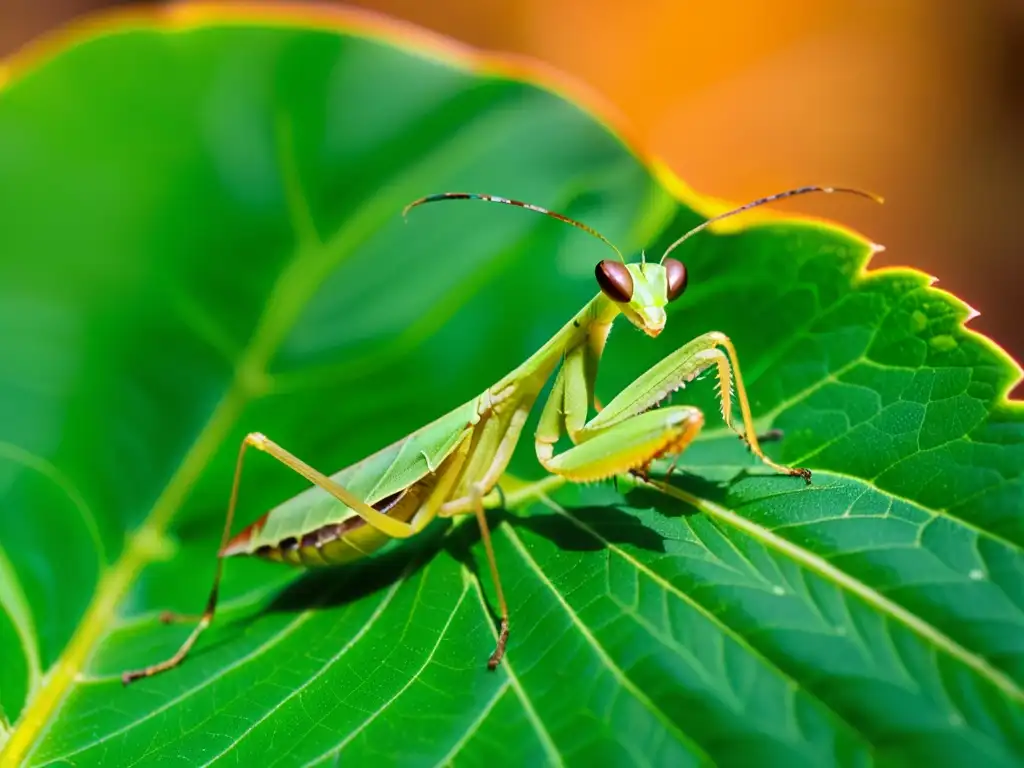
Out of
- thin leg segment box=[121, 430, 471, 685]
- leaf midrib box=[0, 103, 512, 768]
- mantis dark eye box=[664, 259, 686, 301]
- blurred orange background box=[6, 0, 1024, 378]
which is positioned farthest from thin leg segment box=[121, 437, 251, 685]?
blurred orange background box=[6, 0, 1024, 378]

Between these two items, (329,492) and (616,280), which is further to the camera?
(329,492)

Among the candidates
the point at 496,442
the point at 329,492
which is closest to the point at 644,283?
the point at 496,442

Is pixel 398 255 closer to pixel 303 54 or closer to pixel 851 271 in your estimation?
pixel 303 54

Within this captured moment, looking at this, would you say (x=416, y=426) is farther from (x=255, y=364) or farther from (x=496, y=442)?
(x=255, y=364)

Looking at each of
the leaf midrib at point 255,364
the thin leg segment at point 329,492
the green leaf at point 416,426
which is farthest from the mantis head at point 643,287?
the leaf midrib at point 255,364

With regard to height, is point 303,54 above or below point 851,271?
above

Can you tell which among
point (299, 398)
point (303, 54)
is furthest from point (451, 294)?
point (303, 54)
